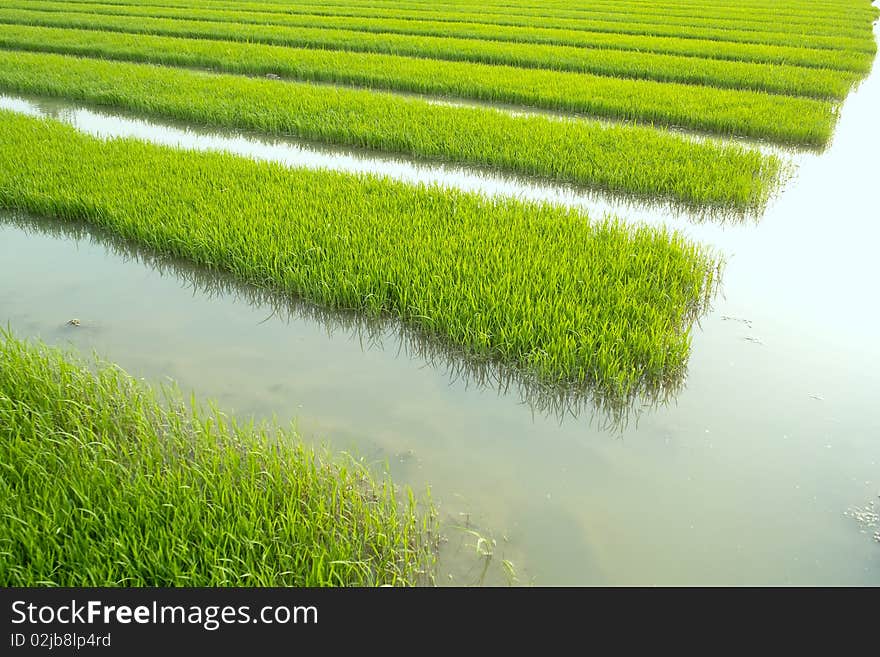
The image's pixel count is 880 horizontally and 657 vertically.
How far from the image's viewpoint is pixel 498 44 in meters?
11.1

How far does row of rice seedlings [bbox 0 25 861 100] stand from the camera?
8758mm

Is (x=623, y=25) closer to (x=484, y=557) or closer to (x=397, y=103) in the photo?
(x=397, y=103)

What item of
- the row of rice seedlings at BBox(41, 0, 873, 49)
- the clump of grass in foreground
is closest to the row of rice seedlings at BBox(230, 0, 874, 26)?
the row of rice seedlings at BBox(41, 0, 873, 49)

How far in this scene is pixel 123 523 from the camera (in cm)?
190

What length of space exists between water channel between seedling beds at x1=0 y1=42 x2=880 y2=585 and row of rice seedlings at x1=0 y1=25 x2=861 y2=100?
528 centimetres

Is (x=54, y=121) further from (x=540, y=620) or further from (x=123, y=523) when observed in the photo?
(x=540, y=620)

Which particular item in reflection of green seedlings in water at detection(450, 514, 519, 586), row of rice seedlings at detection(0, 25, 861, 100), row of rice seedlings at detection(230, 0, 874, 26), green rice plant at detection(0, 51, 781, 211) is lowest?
reflection of green seedlings in water at detection(450, 514, 519, 586)

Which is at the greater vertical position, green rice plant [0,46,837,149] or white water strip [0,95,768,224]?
green rice plant [0,46,837,149]

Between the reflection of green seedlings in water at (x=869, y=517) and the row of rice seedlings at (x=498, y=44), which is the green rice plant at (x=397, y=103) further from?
the reflection of green seedlings in water at (x=869, y=517)

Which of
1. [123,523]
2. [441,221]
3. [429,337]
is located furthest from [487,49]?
[123,523]

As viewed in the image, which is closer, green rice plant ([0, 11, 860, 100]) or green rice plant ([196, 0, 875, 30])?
green rice plant ([0, 11, 860, 100])

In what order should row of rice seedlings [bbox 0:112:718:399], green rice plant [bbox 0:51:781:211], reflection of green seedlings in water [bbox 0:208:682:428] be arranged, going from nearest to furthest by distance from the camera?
reflection of green seedlings in water [bbox 0:208:682:428]
row of rice seedlings [bbox 0:112:718:399]
green rice plant [bbox 0:51:781:211]

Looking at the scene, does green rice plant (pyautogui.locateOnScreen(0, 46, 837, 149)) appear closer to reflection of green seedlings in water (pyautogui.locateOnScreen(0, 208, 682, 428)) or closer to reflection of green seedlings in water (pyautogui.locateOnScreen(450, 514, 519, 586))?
reflection of green seedlings in water (pyautogui.locateOnScreen(0, 208, 682, 428))

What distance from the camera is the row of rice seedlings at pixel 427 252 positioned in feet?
9.94
